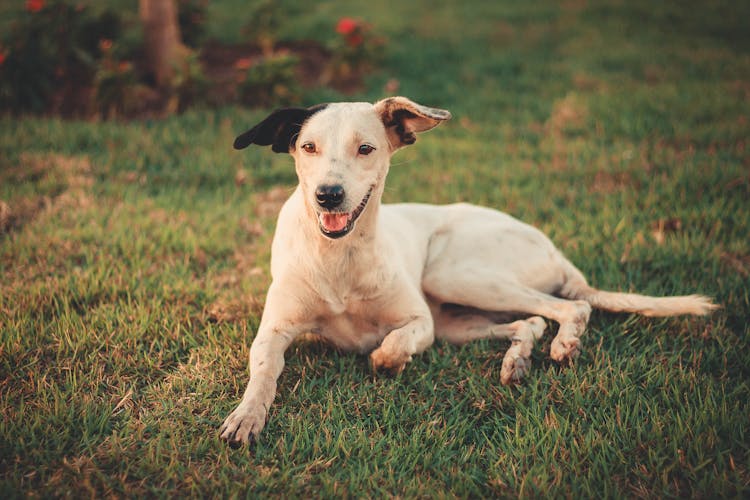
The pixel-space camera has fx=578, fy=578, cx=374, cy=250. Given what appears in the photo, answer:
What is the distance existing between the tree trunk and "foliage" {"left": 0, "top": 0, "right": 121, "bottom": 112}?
0.72 m

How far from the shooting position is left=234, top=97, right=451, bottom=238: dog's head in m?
2.85

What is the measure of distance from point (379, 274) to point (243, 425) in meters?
1.13

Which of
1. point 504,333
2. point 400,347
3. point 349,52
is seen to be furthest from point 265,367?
point 349,52

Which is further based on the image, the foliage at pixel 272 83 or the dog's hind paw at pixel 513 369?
the foliage at pixel 272 83

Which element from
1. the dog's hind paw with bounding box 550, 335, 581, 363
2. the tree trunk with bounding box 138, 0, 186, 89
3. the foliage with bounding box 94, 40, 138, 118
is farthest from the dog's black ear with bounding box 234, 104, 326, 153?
the tree trunk with bounding box 138, 0, 186, 89

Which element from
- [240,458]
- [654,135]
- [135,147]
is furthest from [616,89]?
[240,458]

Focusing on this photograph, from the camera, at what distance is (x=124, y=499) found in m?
2.28

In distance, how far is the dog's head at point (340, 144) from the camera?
285cm

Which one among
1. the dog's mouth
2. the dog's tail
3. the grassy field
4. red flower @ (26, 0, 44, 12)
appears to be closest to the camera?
the grassy field

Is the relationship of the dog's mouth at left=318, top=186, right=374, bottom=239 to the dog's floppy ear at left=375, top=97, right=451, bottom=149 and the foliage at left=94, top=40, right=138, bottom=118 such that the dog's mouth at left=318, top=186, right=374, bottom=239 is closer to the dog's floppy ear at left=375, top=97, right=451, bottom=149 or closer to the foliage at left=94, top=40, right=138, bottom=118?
the dog's floppy ear at left=375, top=97, right=451, bottom=149

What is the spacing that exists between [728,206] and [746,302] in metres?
1.54

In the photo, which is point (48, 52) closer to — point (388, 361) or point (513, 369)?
point (388, 361)

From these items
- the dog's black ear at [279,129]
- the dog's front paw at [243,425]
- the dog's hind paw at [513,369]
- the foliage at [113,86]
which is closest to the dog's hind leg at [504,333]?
the dog's hind paw at [513,369]

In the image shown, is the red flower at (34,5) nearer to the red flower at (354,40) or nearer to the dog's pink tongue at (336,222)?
the red flower at (354,40)
